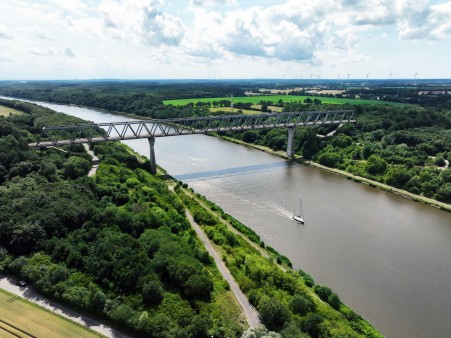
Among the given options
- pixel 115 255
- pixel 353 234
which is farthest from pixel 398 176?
pixel 115 255

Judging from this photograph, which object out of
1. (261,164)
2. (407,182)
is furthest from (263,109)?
(407,182)

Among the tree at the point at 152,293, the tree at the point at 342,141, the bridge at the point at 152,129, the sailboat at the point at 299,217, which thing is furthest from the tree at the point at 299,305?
the tree at the point at 342,141

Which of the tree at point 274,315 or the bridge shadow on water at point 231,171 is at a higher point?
the tree at point 274,315

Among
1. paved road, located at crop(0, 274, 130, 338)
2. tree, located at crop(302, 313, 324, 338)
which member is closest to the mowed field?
paved road, located at crop(0, 274, 130, 338)

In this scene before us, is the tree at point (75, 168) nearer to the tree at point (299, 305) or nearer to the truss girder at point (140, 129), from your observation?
the truss girder at point (140, 129)

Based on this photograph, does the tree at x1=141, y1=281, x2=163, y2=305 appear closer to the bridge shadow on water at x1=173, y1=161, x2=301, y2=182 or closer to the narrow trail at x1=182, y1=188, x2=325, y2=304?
the narrow trail at x1=182, y1=188, x2=325, y2=304

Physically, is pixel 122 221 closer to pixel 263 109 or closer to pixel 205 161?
pixel 205 161
